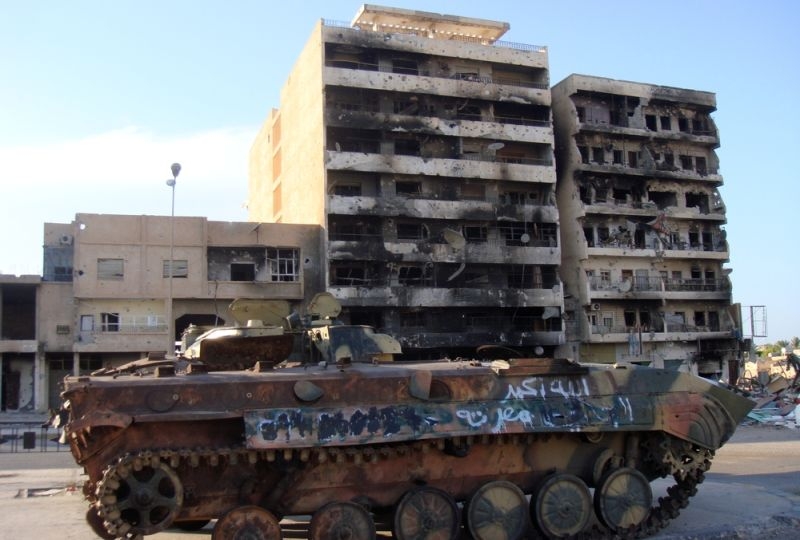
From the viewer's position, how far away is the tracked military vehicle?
8938mm

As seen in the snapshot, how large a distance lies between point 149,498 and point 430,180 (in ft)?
128

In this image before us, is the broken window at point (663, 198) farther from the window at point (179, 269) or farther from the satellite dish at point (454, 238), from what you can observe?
the window at point (179, 269)

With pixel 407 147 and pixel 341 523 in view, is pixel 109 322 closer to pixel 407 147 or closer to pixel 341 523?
pixel 407 147

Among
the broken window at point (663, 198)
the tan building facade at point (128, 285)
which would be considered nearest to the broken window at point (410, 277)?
the tan building facade at point (128, 285)

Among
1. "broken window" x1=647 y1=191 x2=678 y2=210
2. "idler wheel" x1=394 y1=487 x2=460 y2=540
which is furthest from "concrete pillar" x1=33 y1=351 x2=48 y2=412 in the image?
"broken window" x1=647 y1=191 x2=678 y2=210

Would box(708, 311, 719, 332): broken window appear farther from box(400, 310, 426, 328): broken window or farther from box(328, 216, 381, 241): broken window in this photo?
box(328, 216, 381, 241): broken window

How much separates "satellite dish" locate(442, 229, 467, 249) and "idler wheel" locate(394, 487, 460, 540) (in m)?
34.7

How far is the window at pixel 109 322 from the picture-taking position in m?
40.8

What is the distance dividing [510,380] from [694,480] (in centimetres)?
351

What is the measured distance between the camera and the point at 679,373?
11.8 metres

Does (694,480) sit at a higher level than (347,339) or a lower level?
lower

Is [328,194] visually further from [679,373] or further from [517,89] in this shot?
[679,373]

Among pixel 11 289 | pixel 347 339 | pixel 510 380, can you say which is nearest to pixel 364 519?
pixel 510 380

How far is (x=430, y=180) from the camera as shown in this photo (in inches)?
1832
